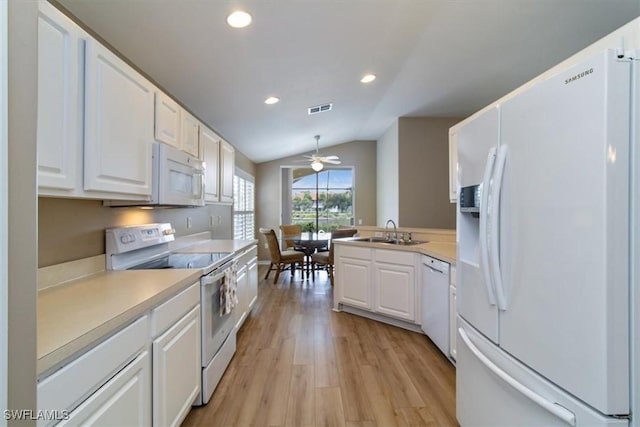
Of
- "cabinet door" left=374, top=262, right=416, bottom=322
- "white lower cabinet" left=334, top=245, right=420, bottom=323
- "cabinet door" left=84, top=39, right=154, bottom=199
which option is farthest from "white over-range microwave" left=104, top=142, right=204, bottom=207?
"cabinet door" left=374, top=262, right=416, bottom=322

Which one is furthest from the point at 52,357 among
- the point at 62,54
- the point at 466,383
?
the point at 466,383

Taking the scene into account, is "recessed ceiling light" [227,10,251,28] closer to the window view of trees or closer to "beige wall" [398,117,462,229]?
Result: "beige wall" [398,117,462,229]

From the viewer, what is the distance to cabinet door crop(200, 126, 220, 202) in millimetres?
2775

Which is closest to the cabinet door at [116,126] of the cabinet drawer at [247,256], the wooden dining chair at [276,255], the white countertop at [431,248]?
the cabinet drawer at [247,256]

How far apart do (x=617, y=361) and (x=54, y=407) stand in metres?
1.56

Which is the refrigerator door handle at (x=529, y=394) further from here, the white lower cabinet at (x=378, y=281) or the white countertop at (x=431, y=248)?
the white lower cabinet at (x=378, y=281)

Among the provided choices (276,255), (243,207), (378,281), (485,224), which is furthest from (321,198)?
(485,224)

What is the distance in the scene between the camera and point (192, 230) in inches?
135

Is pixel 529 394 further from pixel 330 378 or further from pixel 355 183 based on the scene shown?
pixel 355 183

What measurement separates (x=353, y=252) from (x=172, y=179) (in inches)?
87.7

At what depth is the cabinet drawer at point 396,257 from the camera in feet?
10.1

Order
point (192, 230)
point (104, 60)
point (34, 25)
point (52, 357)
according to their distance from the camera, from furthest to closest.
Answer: point (192, 230)
point (104, 60)
point (52, 357)
point (34, 25)

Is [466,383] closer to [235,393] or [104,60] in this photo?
[235,393]

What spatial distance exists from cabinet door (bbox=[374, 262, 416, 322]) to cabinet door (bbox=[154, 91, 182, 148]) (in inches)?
93.2
